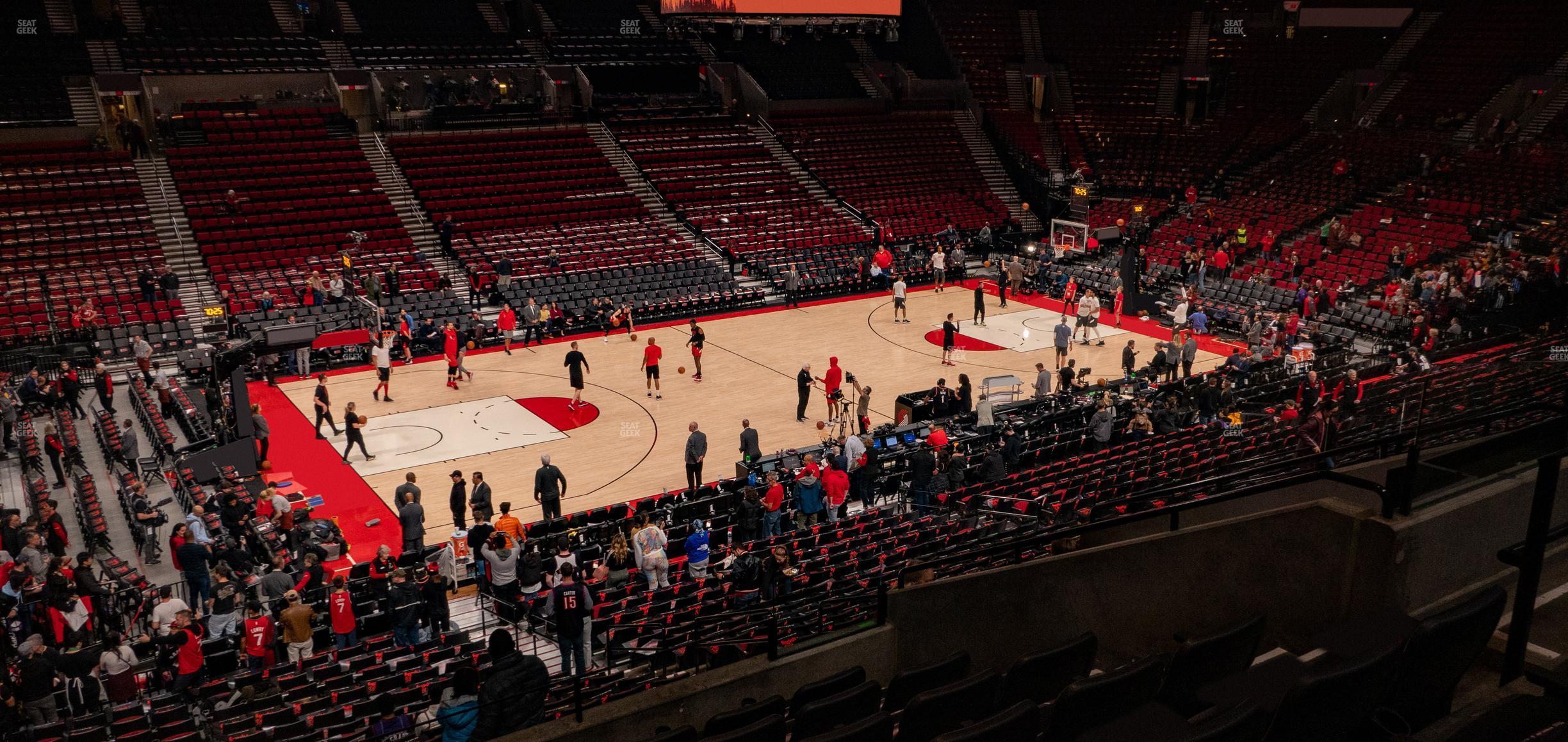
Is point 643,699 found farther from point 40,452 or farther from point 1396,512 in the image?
point 40,452

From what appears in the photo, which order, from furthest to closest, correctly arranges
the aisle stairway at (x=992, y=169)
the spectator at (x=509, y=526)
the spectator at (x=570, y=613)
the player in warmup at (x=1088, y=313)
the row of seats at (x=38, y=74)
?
the aisle stairway at (x=992, y=169), the row of seats at (x=38, y=74), the player in warmup at (x=1088, y=313), the spectator at (x=509, y=526), the spectator at (x=570, y=613)

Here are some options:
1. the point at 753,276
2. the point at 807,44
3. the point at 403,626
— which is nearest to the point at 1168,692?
the point at 403,626

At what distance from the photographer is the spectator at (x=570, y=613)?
34.0ft

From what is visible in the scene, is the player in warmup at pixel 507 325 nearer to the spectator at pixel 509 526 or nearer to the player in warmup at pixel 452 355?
the player in warmup at pixel 452 355

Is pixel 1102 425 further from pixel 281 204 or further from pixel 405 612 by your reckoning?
pixel 281 204

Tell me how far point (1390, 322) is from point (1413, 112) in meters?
15.5

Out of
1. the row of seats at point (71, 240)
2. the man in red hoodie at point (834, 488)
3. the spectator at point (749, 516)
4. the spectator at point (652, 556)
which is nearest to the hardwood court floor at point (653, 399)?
the man in red hoodie at point (834, 488)

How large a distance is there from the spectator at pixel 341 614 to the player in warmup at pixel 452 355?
36.2 feet

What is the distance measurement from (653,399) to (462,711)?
48.5 ft

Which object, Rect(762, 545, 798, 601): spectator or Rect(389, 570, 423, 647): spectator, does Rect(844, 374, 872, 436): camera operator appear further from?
Rect(389, 570, 423, 647): spectator

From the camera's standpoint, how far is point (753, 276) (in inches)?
1266

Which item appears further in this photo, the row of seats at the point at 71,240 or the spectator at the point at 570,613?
the row of seats at the point at 71,240

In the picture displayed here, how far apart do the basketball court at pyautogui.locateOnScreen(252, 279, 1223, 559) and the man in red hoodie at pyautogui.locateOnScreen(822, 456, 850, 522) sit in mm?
2944

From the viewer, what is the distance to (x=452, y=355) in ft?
72.1
